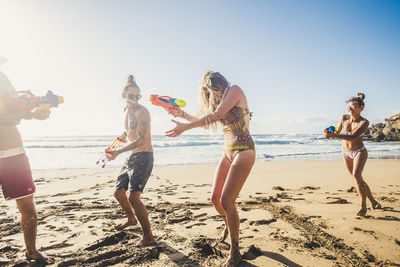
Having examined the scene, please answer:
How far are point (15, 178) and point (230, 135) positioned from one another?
2562 mm

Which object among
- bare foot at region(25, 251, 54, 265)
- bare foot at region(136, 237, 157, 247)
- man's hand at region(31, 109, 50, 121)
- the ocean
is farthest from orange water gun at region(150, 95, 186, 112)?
the ocean

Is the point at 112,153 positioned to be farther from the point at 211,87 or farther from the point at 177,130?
the point at 211,87

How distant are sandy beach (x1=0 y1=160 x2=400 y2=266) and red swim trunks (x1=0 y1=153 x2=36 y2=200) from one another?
0.94m

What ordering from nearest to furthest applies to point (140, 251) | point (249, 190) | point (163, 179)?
point (140, 251) → point (249, 190) → point (163, 179)

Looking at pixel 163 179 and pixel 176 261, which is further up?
pixel 176 261

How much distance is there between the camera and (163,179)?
9125 millimetres

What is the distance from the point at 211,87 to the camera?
3.00 metres

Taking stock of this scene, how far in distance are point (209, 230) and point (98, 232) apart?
1.83 m

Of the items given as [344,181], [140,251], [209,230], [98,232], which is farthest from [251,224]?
[344,181]

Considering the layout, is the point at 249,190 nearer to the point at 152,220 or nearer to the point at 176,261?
the point at 152,220

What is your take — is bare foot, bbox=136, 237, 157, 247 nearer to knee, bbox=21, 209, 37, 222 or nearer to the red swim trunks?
knee, bbox=21, 209, 37, 222

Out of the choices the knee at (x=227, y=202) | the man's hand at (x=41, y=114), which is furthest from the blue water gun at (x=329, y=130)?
the man's hand at (x=41, y=114)

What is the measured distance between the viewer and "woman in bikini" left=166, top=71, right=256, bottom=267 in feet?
8.71

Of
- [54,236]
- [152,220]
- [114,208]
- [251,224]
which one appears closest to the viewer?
[54,236]
